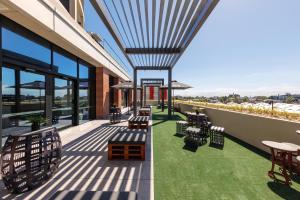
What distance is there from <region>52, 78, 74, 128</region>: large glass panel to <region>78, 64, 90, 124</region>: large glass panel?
94 centimetres

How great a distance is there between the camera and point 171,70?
13820 mm

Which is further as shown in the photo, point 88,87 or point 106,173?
point 88,87

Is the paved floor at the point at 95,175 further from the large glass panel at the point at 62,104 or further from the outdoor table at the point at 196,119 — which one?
the outdoor table at the point at 196,119

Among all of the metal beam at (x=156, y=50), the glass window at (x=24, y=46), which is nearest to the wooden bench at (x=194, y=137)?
the metal beam at (x=156, y=50)

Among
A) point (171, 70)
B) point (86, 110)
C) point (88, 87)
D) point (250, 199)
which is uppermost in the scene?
point (171, 70)

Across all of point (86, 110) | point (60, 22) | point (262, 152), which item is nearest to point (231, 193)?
point (262, 152)

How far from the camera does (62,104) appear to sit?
26.2 feet

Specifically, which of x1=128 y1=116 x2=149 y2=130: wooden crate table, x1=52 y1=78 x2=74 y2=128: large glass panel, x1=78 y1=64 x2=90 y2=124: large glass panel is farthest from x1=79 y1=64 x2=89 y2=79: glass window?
x1=128 y1=116 x2=149 y2=130: wooden crate table

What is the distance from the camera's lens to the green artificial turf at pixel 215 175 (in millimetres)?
2936

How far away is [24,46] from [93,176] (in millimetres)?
4962

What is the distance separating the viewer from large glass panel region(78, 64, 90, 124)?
9.93 m

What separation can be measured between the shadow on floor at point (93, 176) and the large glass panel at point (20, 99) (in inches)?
67.4

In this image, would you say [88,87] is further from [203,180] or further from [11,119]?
[203,180]

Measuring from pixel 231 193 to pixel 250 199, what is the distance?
0.97ft
